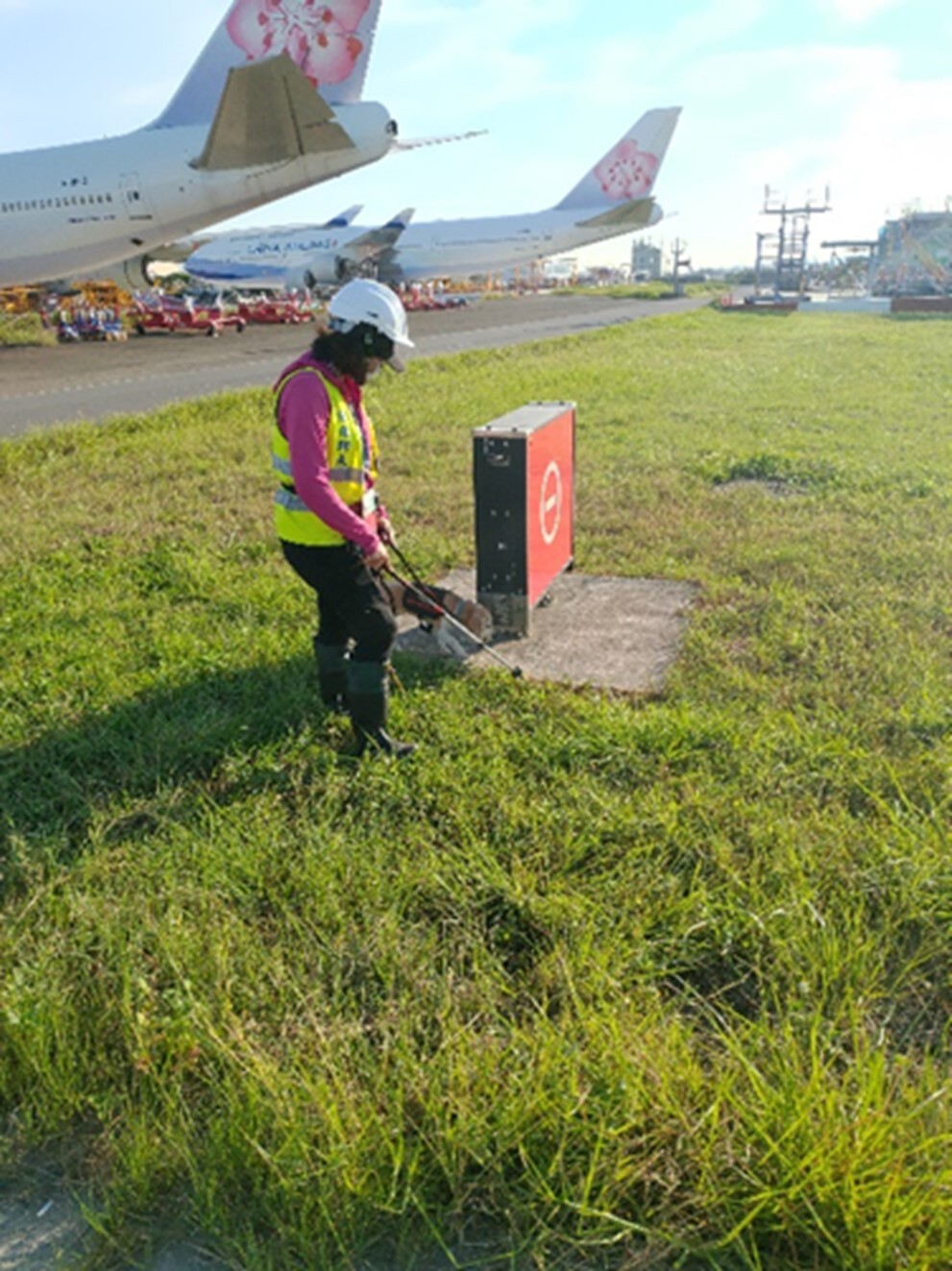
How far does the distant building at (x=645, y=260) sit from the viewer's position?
6235 inches

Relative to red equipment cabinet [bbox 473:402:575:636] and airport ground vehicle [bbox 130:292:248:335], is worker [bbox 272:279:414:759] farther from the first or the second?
airport ground vehicle [bbox 130:292:248:335]

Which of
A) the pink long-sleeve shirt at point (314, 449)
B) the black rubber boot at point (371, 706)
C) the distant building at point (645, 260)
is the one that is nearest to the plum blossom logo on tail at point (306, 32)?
the pink long-sleeve shirt at point (314, 449)

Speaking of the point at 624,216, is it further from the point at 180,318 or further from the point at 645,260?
the point at 645,260

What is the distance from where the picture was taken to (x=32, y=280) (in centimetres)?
1594

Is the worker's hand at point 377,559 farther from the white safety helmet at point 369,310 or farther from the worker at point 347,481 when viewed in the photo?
the white safety helmet at point 369,310

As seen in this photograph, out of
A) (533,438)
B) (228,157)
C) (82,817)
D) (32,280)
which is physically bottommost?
(82,817)

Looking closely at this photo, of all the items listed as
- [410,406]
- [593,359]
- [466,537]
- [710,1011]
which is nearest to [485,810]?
[710,1011]

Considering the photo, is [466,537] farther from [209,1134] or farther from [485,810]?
[209,1134]

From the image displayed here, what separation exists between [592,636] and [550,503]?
88cm

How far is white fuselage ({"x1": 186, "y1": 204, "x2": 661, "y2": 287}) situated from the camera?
4250cm

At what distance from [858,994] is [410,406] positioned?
42.5 feet

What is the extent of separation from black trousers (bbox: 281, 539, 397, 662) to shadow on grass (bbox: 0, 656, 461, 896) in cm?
64

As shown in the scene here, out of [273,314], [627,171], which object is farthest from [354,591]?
[627,171]

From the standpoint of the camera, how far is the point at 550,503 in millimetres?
5684
